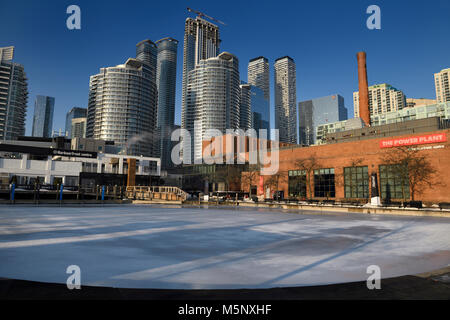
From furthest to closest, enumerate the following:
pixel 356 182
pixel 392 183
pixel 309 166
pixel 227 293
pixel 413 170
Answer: pixel 309 166, pixel 356 182, pixel 392 183, pixel 413 170, pixel 227 293

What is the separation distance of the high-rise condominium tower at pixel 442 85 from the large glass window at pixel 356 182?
632 feet

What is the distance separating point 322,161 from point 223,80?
484 ft

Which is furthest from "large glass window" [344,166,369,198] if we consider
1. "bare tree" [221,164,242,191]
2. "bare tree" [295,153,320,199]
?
"bare tree" [221,164,242,191]

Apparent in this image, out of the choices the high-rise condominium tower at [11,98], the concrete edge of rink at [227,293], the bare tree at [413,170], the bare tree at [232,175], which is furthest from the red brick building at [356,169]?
the high-rise condominium tower at [11,98]

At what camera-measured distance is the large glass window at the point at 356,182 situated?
1657 inches

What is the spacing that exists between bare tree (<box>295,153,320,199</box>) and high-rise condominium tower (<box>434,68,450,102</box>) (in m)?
192

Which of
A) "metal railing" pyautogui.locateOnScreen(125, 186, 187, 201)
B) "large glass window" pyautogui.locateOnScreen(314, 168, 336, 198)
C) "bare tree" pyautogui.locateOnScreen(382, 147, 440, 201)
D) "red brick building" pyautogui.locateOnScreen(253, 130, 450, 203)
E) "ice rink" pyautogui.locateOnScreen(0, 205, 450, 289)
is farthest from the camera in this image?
"large glass window" pyautogui.locateOnScreen(314, 168, 336, 198)

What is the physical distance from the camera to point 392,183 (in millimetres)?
38781

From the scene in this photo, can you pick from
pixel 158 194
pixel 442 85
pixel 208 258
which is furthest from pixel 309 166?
pixel 442 85

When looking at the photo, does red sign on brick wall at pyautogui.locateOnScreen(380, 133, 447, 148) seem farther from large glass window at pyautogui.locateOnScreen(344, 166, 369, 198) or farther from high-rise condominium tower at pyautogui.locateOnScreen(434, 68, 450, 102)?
high-rise condominium tower at pyautogui.locateOnScreen(434, 68, 450, 102)

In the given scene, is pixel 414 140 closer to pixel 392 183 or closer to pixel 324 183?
pixel 392 183

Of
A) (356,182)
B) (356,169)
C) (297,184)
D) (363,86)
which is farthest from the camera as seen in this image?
(363,86)

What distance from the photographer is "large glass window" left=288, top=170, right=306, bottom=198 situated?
51469mm

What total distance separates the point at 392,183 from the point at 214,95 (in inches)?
6149
